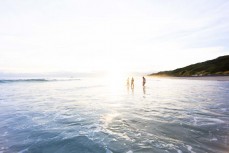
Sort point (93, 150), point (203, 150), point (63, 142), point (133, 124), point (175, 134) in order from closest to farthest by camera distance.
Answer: point (203, 150) < point (93, 150) < point (63, 142) < point (175, 134) < point (133, 124)

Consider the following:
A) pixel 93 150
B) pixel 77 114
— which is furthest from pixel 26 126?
pixel 93 150

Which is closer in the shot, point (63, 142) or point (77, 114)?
point (63, 142)

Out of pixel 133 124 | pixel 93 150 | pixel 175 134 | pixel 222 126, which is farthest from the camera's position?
pixel 133 124

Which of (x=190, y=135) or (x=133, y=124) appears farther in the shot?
(x=133, y=124)

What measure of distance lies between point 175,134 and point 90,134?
4.43m

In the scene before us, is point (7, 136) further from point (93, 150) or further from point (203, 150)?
point (203, 150)

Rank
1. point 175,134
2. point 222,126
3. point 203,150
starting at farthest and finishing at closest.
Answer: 1. point 222,126
2. point 175,134
3. point 203,150

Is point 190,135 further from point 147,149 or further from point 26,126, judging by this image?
point 26,126

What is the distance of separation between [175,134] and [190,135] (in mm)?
714

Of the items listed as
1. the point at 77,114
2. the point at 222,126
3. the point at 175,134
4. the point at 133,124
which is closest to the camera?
the point at 175,134

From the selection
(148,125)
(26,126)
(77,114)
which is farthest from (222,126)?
(26,126)

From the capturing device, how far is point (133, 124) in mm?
12328

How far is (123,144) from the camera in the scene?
907 centimetres

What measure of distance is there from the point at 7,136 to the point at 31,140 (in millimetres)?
1548
